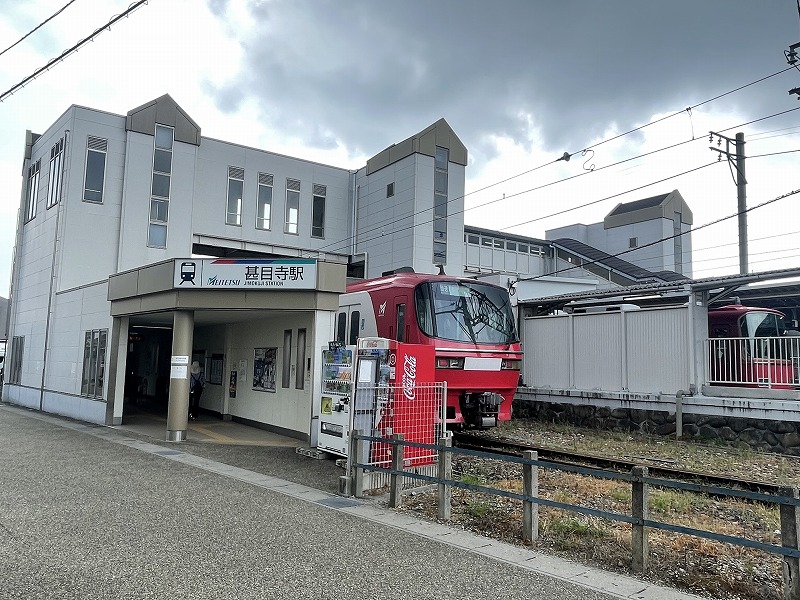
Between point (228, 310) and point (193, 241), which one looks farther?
point (193, 241)

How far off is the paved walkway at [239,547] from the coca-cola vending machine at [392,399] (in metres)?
1.08

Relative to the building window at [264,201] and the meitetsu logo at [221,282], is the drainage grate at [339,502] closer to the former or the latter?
the meitetsu logo at [221,282]

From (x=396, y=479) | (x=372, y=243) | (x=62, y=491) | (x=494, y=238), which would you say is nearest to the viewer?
(x=396, y=479)

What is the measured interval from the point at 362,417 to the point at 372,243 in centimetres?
2404

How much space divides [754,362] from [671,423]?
2.23 meters

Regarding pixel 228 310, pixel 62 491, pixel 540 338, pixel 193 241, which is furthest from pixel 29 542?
pixel 193 241

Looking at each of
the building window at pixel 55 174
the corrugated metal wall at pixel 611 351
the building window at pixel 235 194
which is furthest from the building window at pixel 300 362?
the building window at pixel 235 194

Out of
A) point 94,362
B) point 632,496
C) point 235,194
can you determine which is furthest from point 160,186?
point 632,496

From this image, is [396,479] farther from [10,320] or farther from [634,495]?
[10,320]

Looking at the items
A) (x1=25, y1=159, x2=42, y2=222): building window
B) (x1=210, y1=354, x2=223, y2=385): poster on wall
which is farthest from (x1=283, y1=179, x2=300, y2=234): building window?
(x1=210, y1=354, x2=223, y2=385): poster on wall

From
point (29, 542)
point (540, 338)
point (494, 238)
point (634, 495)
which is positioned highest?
point (494, 238)

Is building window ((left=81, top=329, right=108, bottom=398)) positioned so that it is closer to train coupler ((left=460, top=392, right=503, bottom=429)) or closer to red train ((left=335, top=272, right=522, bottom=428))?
red train ((left=335, top=272, right=522, bottom=428))

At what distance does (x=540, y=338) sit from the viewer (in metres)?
19.1

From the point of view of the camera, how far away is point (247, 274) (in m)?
13.2
